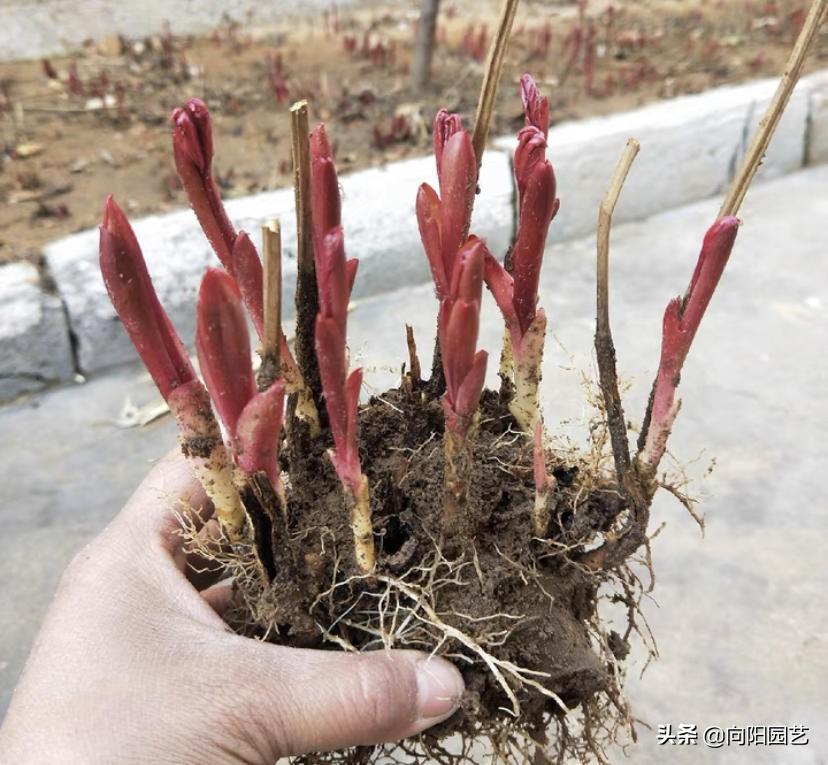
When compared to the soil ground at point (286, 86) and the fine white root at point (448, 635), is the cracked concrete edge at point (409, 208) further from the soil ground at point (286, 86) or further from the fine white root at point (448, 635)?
the fine white root at point (448, 635)

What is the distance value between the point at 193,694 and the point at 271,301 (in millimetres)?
357

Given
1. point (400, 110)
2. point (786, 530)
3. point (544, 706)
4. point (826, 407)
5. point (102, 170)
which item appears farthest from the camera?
point (400, 110)

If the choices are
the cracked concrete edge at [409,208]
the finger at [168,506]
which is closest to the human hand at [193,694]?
the finger at [168,506]

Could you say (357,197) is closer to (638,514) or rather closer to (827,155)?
(638,514)

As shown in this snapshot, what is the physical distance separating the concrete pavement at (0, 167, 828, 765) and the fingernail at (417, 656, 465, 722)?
1.16 feet

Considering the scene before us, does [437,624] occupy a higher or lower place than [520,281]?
lower

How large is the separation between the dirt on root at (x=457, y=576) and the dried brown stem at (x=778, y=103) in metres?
0.32

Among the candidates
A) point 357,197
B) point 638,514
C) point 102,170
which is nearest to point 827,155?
point 357,197

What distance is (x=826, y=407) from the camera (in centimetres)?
200

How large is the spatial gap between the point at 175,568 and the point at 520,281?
0.46 metres

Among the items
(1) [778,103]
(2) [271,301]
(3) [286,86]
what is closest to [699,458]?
(1) [778,103]

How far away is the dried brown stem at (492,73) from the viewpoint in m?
0.70

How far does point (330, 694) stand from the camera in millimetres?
746

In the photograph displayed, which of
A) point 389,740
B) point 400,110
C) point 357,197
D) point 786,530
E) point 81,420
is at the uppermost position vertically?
point 400,110
